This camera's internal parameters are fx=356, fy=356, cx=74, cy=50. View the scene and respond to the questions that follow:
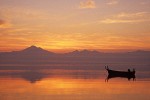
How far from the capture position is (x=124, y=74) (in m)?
43.3

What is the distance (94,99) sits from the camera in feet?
78.3

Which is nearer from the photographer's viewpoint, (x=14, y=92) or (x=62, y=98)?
(x=62, y=98)

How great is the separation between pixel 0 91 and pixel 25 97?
4026 mm

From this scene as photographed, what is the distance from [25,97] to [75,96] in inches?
137

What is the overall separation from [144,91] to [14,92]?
10132 millimetres

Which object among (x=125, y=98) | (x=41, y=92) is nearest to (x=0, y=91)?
(x=41, y=92)

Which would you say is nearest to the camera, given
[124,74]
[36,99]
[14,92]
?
[36,99]

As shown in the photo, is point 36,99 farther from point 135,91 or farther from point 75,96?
point 135,91

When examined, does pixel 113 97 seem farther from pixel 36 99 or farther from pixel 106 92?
pixel 36 99

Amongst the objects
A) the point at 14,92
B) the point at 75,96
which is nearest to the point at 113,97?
the point at 75,96

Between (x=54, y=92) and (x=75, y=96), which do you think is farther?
(x=54, y=92)

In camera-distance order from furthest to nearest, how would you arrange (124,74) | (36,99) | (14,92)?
1. (124,74)
2. (14,92)
3. (36,99)

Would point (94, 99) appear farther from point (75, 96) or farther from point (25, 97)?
point (25, 97)

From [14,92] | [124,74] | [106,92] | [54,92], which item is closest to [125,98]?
[106,92]
